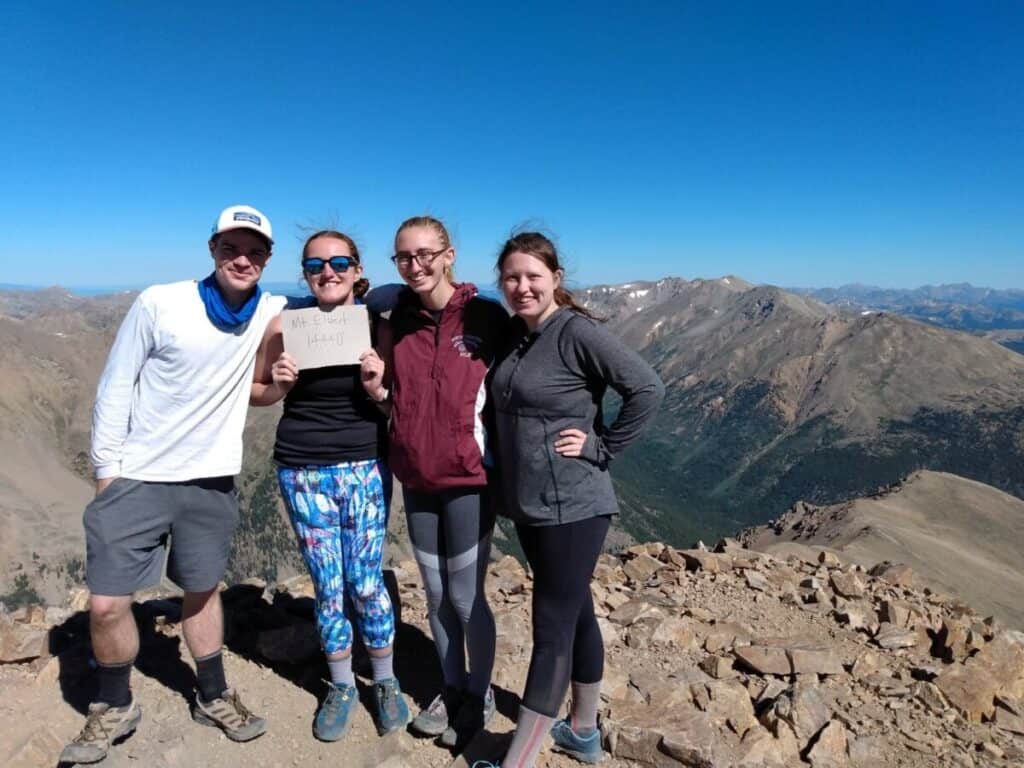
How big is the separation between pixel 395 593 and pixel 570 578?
4.96 meters

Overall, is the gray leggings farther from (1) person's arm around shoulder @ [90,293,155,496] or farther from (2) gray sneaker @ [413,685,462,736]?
(1) person's arm around shoulder @ [90,293,155,496]

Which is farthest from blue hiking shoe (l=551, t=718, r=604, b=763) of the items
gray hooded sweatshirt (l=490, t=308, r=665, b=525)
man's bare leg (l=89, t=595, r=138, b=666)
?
man's bare leg (l=89, t=595, r=138, b=666)

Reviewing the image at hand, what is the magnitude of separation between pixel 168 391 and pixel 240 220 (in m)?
1.42

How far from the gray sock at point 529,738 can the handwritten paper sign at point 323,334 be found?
3.07 m

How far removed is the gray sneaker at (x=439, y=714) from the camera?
5715 mm

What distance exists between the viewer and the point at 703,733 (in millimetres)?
6062

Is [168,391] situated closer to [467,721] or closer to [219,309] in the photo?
[219,309]

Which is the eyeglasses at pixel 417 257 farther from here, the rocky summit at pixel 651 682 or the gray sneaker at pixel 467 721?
the rocky summit at pixel 651 682

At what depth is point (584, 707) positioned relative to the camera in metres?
5.52

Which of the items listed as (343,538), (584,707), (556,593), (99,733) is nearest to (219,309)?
(343,538)

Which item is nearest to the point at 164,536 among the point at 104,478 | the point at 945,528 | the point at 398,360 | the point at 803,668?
the point at 104,478

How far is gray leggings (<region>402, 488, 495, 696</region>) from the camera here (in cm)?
516

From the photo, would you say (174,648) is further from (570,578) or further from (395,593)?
(570,578)

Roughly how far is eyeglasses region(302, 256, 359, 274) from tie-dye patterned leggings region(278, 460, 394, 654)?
1.60 meters
